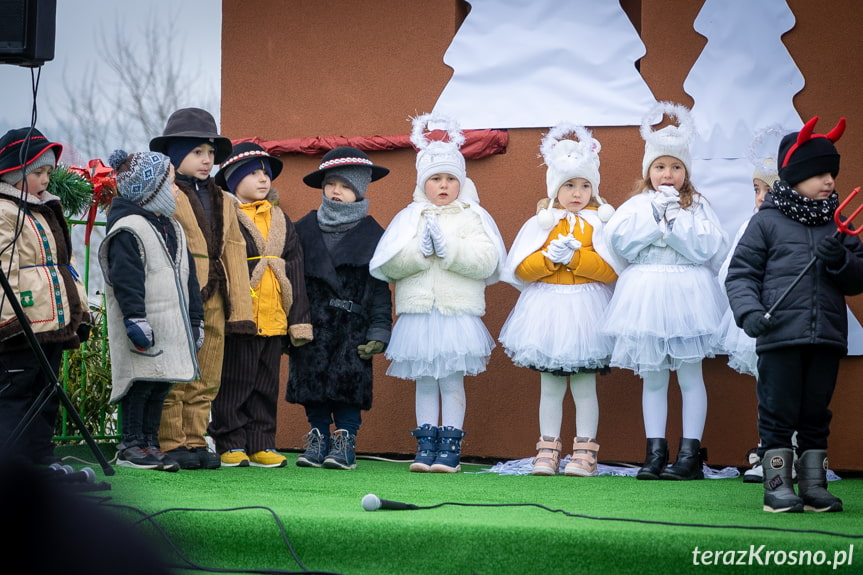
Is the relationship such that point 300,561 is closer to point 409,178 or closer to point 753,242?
point 753,242

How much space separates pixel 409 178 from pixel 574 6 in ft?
4.91

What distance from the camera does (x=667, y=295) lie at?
17.1ft

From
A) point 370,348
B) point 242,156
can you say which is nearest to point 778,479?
point 370,348

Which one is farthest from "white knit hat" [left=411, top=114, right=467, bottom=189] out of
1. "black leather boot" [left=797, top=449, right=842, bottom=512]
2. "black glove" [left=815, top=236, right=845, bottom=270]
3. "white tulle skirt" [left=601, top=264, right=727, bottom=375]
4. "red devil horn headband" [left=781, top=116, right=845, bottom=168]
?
"black leather boot" [left=797, top=449, right=842, bottom=512]

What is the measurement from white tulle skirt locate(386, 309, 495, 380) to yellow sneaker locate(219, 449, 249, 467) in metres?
0.91

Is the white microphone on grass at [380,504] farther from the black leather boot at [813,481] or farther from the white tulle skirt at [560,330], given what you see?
the white tulle skirt at [560,330]

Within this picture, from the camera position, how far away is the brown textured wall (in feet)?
19.6

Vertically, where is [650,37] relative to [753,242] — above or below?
above

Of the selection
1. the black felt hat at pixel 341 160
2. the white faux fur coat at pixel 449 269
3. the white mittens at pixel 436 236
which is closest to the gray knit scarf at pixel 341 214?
the black felt hat at pixel 341 160

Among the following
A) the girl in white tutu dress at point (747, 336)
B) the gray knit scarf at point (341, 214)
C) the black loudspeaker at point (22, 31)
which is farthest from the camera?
the gray knit scarf at point (341, 214)

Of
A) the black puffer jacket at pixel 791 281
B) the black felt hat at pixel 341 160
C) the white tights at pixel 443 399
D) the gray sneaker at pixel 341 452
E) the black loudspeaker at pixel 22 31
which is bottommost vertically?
the gray sneaker at pixel 341 452

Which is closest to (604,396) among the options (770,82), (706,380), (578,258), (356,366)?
(706,380)

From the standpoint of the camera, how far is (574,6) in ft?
21.3

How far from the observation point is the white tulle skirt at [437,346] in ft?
18.0
